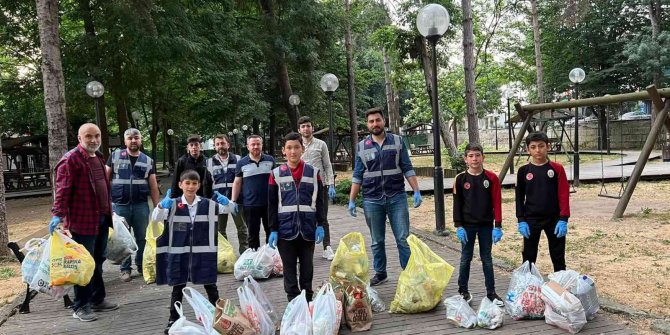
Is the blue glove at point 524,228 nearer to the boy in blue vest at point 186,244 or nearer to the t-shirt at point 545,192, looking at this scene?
the t-shirt at point 545,192

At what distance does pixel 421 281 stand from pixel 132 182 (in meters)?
3.66

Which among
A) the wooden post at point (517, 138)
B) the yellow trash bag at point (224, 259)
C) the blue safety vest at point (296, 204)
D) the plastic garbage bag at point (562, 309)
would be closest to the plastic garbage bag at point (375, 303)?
the blue safety vest at point (296, 204)

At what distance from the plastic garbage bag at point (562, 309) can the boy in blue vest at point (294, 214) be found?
75.5 inches

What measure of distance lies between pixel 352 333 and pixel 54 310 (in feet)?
10.4

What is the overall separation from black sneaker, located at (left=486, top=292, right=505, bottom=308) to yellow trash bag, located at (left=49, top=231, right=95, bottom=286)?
3.55m

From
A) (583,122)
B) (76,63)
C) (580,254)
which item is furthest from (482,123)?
(580,254)

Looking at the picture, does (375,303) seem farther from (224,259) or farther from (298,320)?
(224,259)

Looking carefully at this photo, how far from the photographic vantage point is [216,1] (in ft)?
57.4

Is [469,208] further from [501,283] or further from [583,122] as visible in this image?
[583,122]

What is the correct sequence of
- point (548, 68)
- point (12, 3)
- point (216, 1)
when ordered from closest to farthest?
1. point (12, 3)
2. point (216, 1)
3. point (548, 68)

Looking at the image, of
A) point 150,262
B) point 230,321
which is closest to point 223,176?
point 150,262

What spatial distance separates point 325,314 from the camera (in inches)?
148

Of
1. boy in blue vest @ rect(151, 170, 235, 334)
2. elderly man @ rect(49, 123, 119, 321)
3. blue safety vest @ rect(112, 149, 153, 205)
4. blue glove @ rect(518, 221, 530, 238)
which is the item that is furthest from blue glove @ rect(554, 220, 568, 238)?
blue safety vest @ rect(112, 149, 153, 205)

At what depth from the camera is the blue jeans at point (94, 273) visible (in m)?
4.84
